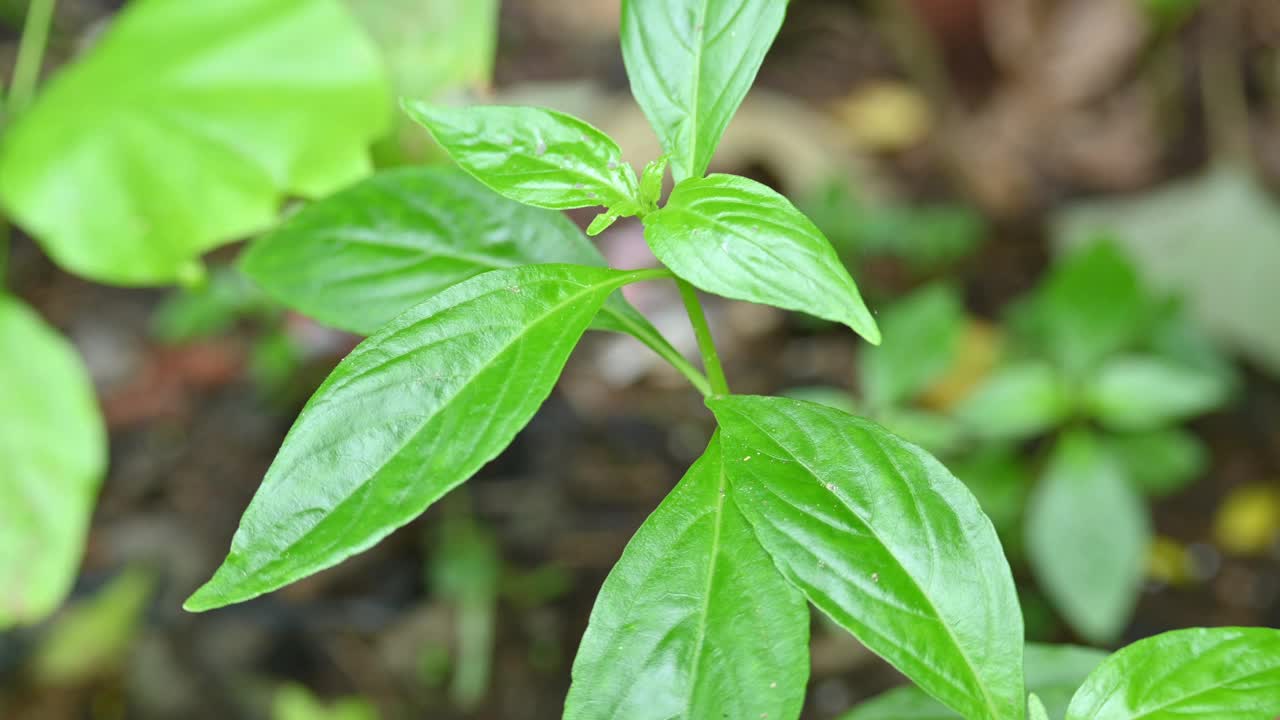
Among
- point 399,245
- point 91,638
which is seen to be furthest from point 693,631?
point 91,638

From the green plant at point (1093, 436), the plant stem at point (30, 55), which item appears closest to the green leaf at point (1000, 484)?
the green plant at point (1093, 436)

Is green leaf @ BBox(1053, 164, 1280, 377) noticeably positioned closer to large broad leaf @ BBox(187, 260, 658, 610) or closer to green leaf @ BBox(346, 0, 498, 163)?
green leaf @ BBox(346, 0, 498, 163)

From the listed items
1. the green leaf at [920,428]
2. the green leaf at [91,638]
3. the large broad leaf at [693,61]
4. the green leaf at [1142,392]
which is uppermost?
the large broad leaf at [693,61]

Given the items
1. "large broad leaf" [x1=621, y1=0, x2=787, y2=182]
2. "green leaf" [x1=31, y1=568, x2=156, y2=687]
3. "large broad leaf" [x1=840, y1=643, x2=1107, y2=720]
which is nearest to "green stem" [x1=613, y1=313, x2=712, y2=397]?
"large broad leaf" [x1=621, y1=0, x2=787, y2=182]

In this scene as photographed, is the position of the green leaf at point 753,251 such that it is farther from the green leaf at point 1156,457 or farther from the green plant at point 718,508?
the green leaf at point 1156,457

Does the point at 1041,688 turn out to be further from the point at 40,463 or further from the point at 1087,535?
Answer: the point at 40,463
